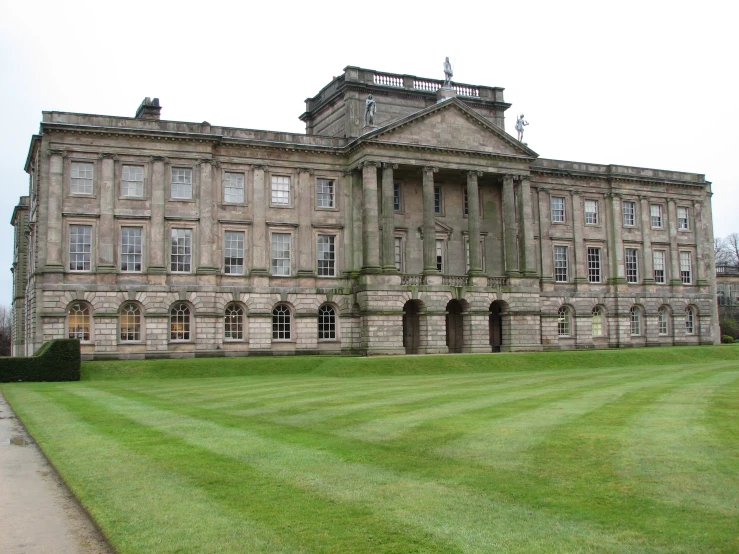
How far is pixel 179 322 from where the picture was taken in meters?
45.1

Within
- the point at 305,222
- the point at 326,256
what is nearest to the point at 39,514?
the point at 305,222

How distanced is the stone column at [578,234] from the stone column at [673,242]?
28.7 ft

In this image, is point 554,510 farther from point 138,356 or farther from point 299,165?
point 299,165

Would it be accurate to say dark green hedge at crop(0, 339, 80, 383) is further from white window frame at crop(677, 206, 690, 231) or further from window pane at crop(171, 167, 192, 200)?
white window frame at crop(677, 206, 690, 231)

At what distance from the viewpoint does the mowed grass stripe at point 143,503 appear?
8586 mm

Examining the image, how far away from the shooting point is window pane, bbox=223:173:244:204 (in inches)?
1849

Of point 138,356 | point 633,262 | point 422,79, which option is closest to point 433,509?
point 138,356

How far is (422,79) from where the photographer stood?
5341 centimetres

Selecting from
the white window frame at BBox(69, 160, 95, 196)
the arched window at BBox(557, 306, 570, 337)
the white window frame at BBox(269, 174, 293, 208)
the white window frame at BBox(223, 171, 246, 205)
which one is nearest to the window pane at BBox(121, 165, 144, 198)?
the white window frame at BBox(69, 160, 95, 196)

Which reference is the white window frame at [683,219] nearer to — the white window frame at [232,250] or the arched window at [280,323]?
the arched window at [280,323]

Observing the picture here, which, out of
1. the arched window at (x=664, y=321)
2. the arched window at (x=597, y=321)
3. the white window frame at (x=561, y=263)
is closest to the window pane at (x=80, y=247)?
the white window frame at (x=561, y=263)

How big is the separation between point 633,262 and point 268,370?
33141 millimetres

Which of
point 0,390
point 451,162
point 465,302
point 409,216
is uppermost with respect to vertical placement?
point 451,162

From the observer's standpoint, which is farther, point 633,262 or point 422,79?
point 633,262
